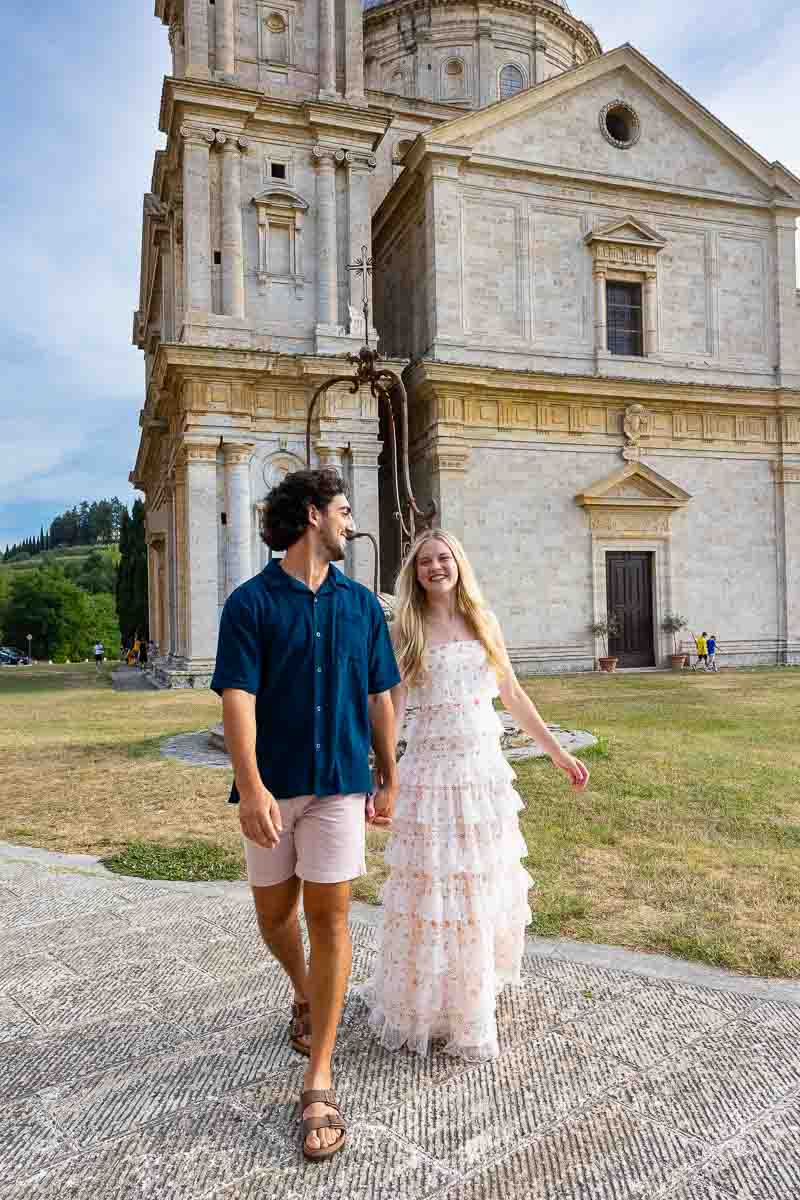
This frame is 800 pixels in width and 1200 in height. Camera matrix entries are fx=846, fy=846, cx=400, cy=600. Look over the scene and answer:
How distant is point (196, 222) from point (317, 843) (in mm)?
21580

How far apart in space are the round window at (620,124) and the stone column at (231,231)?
1059 centimetres

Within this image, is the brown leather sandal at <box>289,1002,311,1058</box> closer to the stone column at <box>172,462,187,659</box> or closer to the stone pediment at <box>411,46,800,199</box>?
the stone column at <box>172,462,187,659</box>

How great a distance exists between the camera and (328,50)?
22922mm

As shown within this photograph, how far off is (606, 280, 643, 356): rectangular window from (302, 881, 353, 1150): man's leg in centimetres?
2394

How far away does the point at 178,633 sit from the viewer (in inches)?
921

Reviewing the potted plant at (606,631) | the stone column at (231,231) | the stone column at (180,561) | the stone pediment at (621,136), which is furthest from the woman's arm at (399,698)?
the stone pediment at (621,136)

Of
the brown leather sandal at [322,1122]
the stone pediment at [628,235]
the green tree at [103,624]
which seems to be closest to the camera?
the brown leather sandal at [322,1122]

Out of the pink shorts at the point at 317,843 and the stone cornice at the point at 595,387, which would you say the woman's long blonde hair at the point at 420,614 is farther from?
the stone cornice at the point at 595,387

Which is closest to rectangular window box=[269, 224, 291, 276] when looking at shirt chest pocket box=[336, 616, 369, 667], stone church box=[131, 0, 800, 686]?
stone church box=[131, 0, 800, 686]

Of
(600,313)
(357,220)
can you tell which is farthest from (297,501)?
(600,313)

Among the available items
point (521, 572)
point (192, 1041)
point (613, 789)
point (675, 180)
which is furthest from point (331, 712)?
point (675, 180)

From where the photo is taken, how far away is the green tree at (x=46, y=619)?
74250 millimetres

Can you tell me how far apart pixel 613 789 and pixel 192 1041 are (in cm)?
538

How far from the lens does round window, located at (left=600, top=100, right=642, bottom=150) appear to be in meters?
24.4
